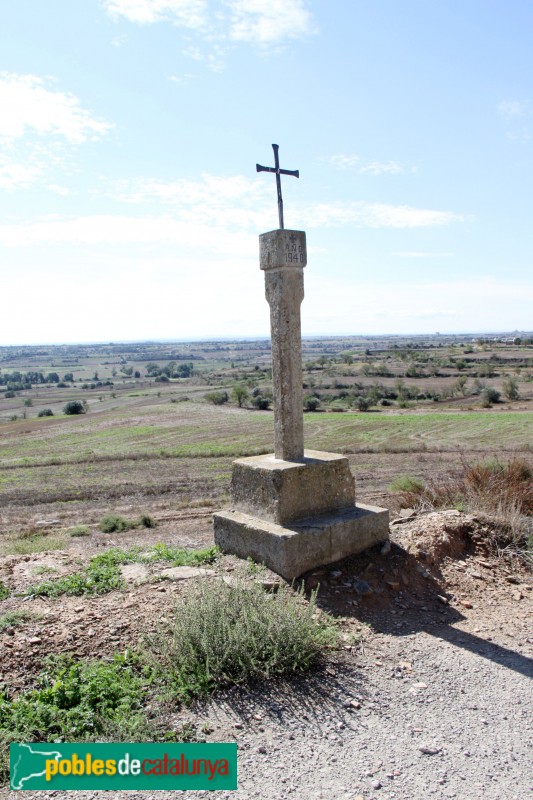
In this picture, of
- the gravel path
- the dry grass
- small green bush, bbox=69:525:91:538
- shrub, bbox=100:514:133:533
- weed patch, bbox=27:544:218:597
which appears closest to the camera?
the gravel path

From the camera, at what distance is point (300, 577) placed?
222 inches

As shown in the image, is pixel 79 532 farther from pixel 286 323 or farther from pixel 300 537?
pixel 286 323

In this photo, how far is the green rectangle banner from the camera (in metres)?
3.23

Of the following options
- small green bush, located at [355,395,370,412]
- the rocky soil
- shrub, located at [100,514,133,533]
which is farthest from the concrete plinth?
small green bush, located at [355,395,370,412]

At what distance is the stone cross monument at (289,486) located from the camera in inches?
230

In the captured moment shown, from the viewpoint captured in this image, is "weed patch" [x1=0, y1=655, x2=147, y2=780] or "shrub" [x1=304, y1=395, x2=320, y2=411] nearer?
"weed patch" [x1=0, y1=655, x2=147, y2=780]

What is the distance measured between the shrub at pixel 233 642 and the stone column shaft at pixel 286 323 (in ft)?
7.02

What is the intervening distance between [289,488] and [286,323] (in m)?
1.76

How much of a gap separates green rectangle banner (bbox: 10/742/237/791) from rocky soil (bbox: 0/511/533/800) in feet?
0.25

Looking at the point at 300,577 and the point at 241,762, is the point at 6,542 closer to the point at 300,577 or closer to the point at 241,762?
the point at 300,577

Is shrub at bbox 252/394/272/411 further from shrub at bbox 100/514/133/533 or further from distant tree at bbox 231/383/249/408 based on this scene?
shrub at bbox 100/514/133/533

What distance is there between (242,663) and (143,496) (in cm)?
1536

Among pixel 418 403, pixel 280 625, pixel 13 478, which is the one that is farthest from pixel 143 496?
pixel 418 403

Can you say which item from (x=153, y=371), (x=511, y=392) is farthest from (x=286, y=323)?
(x=153, y=371)
